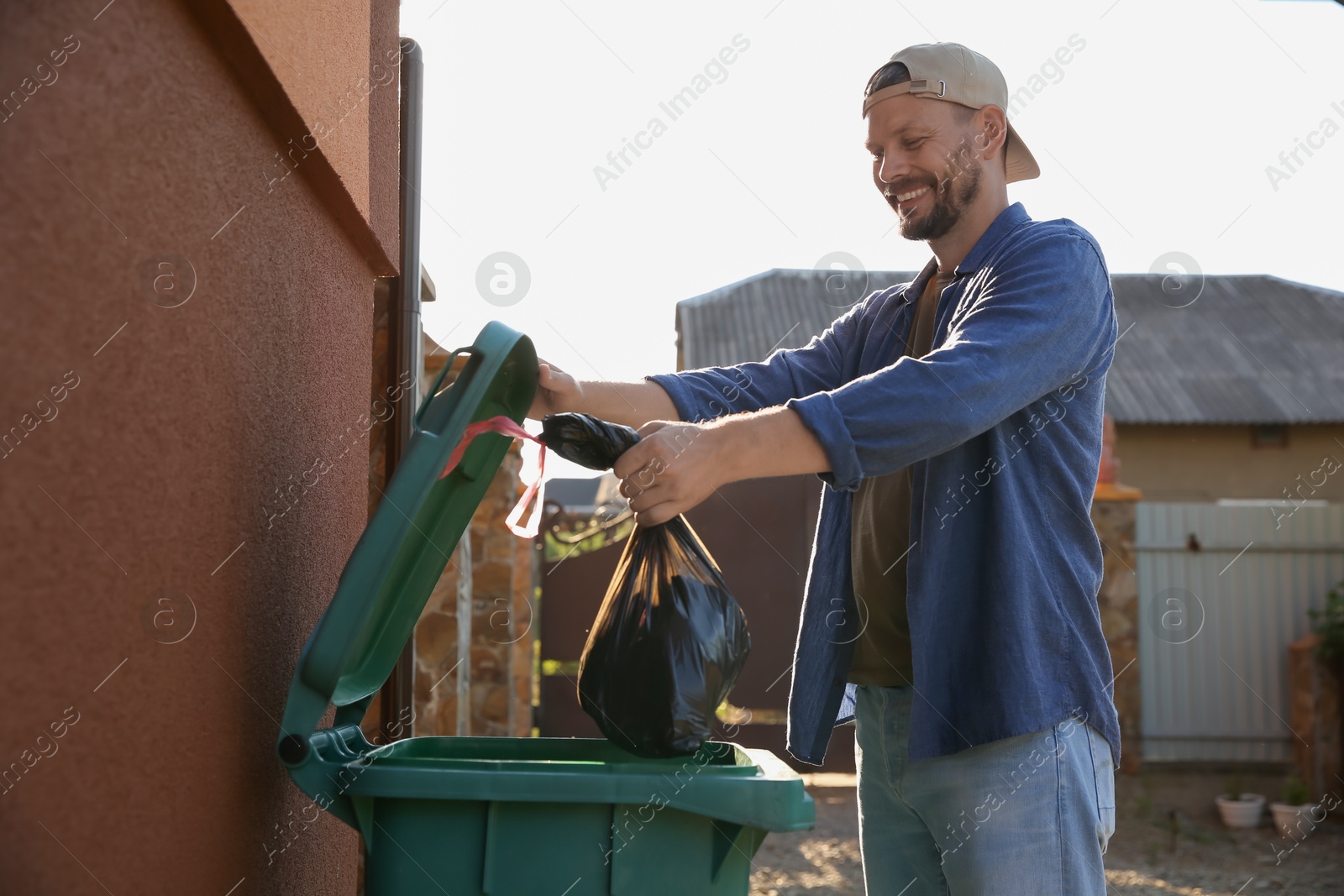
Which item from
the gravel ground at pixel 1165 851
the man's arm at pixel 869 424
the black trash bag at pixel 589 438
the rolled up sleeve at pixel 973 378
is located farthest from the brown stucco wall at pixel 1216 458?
the black trash bag at pixel 589 438

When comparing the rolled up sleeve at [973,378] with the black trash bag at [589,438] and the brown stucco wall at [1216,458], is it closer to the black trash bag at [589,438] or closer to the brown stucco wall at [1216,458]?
the black trash bag at [589,438]

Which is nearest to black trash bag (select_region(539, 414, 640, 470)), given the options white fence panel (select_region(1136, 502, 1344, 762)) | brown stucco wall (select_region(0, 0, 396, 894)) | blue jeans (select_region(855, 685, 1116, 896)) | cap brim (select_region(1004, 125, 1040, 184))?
brown stucco wall (select_region(0, 0, 396, 894))

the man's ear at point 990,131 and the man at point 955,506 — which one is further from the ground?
the man's ear at point 990,131

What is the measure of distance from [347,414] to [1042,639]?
1.57 m

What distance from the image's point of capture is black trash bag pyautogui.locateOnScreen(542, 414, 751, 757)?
153 cm

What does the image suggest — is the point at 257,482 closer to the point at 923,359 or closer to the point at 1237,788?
the point at 923,359

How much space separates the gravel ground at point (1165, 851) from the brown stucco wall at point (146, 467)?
404cm

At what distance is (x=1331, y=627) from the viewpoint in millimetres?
7152

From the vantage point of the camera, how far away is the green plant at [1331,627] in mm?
7070

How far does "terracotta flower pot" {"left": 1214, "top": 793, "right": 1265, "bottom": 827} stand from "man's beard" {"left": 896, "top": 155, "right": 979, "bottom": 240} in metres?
6.13

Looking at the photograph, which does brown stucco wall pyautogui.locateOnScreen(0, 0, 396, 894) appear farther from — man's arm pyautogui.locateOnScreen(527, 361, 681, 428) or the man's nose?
the man's nose

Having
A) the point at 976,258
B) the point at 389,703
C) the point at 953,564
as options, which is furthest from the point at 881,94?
the point at 389,703

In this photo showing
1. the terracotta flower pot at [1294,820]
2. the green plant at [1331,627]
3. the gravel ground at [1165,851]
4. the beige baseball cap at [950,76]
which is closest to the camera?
the beige baseball cap at [950,76]

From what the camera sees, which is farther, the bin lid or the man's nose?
the man's nose
